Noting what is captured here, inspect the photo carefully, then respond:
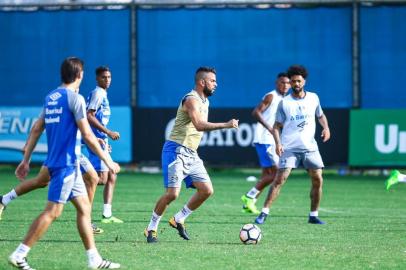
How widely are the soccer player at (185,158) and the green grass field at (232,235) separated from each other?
35 cm

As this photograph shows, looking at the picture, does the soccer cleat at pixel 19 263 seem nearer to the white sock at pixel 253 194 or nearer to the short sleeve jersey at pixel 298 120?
the short sleeve jersey at pixel 298 120

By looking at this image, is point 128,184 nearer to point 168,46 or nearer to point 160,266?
point 168,46

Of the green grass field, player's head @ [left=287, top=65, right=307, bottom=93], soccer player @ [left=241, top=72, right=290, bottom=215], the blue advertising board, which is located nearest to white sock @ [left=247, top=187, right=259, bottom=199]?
soccer player @ [left=241, top=72, right=290, bottom=215]

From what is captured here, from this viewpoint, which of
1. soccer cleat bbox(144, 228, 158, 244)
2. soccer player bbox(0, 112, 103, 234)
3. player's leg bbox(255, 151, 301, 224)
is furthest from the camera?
player's leg bbox(255, 151, 301, 224)

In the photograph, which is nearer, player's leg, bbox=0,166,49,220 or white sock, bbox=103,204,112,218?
player's leg, bbox=0,166,49,220

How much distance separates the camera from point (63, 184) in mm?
10430

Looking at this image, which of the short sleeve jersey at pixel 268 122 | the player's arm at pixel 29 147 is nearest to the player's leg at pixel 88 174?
the player's arm at pixel 29 147

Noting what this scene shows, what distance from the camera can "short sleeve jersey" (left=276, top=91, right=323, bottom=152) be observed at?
52.7 ft

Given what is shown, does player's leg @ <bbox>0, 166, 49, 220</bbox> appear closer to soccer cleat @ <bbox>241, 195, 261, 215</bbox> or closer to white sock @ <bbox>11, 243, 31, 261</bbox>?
white sock @ <bbox>11, 243, 31, 261</bbox>

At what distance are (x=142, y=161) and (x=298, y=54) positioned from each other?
15.4 ft

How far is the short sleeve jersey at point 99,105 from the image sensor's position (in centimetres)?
1530

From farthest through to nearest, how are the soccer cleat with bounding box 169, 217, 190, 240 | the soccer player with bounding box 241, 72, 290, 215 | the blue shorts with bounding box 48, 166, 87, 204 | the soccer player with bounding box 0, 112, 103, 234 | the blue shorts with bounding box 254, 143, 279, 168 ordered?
1. the blue shorts with bounding box 254, 143, 279, 168
2. the soccer player with bounding box 241, 72, 290, 215
3. the soccer cleat with bounding box 169, 217, 190, 240
4. the soccer player with bounding box 0, 112, 103, 234
5. the blue shorts with bounding box 48, 166, 87, 204

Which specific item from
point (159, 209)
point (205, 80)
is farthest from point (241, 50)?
point (159, 209)

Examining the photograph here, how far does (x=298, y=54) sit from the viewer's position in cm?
2675
